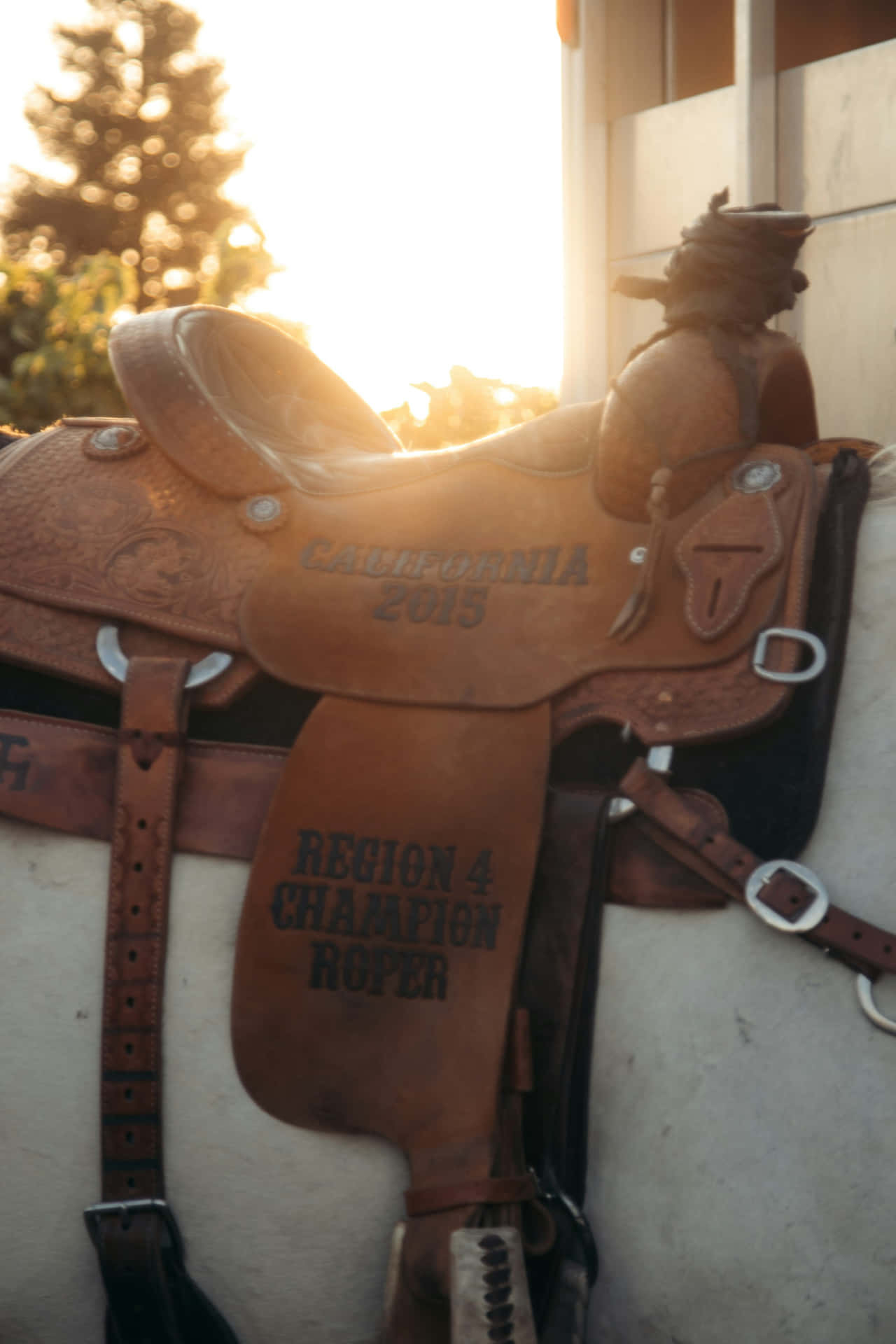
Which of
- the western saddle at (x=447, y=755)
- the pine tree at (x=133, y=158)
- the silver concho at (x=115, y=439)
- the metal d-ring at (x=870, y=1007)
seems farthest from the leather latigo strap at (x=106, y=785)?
the pine tree at (x=133, y=158)

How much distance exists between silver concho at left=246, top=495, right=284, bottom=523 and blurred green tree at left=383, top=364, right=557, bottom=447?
747 mm

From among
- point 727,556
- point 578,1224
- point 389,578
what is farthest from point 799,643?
point 578,1224

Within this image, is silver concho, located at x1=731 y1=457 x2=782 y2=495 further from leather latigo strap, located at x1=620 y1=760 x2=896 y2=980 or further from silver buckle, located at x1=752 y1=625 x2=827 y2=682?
leather latigo strap, located at x1=620 y1=760 x2=896 y2=980

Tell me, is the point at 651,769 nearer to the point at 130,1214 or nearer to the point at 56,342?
the point at 130,1214

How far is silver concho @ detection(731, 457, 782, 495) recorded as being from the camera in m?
1.25

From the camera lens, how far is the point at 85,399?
7.86 metres

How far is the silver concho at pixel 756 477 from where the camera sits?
4.11 feet

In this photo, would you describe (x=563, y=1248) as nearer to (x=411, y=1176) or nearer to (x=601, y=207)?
(x=411, y=1176)

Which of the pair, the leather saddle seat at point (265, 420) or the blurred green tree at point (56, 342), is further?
the blurred green tree at point (56, 342)

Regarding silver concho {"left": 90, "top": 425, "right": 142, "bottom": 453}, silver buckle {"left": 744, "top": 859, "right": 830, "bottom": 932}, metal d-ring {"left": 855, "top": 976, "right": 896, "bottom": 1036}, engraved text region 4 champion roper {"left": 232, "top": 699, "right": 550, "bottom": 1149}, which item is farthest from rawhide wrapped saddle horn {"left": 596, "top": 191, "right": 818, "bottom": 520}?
silver concho {"left": 90, "top": 425, "right": 142, "bottom": 453}

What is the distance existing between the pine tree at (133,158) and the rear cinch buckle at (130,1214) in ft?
64.2

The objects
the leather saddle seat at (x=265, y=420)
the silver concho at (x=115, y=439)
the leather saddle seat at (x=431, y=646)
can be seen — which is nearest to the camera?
the leather saddle seat at (x=431, y=646)

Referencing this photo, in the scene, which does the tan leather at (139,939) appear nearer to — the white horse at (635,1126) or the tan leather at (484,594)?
the white horse at (635,1126)

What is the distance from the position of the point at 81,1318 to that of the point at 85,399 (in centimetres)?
732
